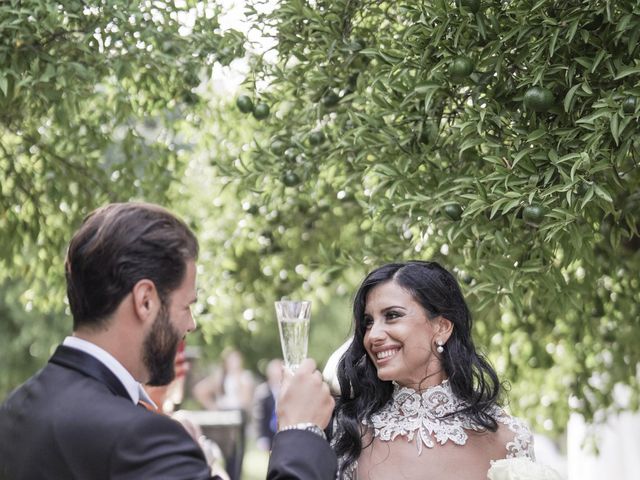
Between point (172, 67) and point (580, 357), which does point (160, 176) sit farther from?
point (580, 357)

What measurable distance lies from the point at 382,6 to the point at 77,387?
11.2 feet

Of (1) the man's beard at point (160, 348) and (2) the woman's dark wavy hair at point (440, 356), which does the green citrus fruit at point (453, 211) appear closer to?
(2) the woman's dark wavy hair at point (440, 356)

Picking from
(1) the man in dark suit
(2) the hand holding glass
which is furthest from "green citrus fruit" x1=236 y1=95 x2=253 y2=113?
(1) the man in dark suit

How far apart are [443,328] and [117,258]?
190 cm

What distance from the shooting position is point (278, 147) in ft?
16.9

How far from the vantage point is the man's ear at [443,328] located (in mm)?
3996

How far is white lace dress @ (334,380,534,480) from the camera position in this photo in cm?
384

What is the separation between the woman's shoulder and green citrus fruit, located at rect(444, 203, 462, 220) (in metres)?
0.76

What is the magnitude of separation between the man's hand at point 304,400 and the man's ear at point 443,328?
4.64 ft

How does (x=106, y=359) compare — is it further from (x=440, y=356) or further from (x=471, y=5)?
(x=471, y=5)

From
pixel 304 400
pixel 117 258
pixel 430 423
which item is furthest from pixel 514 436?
pixel 117 258

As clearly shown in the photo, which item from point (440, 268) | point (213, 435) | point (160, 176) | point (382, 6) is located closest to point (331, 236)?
point (160, 176)

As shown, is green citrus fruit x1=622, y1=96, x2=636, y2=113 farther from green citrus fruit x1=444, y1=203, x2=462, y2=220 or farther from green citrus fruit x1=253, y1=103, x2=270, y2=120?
green citrus fruit x1=253, y1=103, x2=270, y2=120

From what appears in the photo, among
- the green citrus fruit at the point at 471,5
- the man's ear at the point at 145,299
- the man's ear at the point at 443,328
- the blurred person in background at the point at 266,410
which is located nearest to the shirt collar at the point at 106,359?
the man's ear at the point at 145,299
